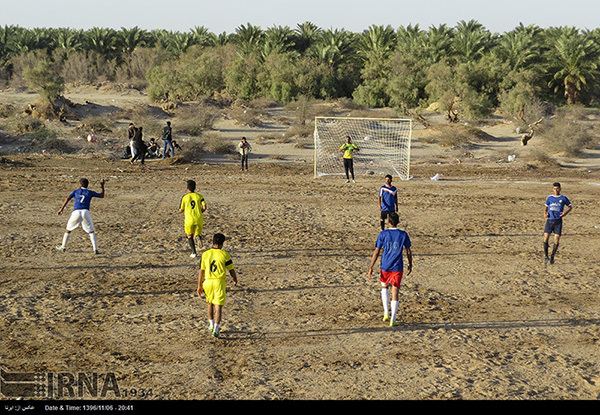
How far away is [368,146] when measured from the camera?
3156 cm

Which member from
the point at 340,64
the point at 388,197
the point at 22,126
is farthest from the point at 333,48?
the point at 388,197

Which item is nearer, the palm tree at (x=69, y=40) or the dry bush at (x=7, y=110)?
the dry bush at (x=7, y=110)

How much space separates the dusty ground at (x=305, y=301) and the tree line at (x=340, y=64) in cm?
1982

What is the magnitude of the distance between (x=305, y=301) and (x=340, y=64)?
4235 cm

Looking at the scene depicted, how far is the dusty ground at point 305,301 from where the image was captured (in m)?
8.37

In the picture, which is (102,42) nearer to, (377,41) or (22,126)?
(377,41)

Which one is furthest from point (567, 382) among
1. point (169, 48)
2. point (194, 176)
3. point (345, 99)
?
point (169, 48)

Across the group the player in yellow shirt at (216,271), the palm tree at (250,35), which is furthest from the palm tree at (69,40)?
the player in yellow shirt at (216,271)

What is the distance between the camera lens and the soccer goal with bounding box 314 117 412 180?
1090 inches

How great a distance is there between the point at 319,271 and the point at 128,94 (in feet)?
123

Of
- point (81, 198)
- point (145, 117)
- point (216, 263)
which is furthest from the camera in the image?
point (145, 117)

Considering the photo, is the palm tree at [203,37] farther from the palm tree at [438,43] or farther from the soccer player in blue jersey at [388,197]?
the soccer player in blue jersey at [388,197]

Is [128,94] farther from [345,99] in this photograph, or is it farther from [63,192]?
[63,192]

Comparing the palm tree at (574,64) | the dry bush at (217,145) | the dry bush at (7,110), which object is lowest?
the dry bush at (217,145)
